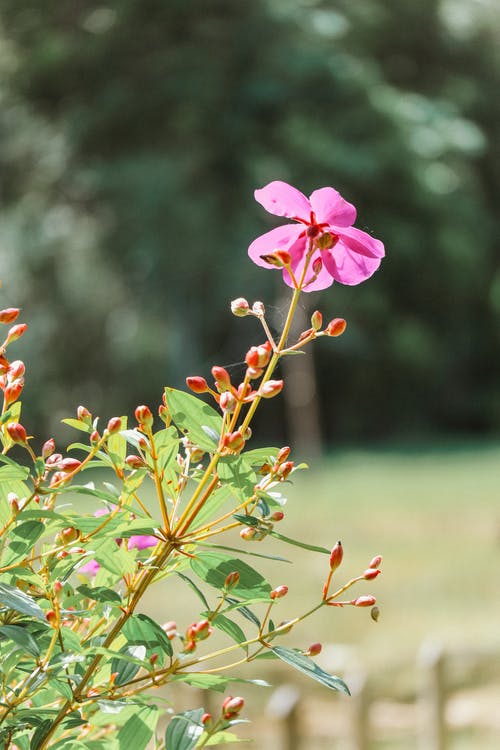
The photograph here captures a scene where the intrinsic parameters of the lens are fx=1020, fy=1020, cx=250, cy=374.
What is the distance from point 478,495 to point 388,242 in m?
3.72

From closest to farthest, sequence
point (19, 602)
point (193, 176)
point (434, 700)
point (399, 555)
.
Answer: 1. point (19, 602)
2. point (434, 700)
3. point (399, 555)
4. point (193, 176)

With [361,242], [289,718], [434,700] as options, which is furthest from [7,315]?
[434,700]

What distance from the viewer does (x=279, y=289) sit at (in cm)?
966

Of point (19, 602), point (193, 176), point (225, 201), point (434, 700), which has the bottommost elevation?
point (225, 201)

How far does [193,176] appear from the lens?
10.3 metres

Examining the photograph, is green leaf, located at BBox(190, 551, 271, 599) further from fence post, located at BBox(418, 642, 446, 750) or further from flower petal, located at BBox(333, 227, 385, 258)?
fence post, located at BBox(418, 642, 446, 750)

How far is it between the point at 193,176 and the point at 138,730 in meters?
10.1

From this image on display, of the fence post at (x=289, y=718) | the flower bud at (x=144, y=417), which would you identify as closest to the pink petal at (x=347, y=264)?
the flower bud at (x=144, y=417)

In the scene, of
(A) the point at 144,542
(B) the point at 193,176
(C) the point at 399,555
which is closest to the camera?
(A) the point at 144,542

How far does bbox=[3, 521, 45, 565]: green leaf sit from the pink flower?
15 cm

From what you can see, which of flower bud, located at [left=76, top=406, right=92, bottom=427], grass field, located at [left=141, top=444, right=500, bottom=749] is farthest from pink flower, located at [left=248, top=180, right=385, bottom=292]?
grass field, located at [left=141, top=444, right=500, bottom=749]

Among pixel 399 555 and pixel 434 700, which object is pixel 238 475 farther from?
pixel 399 555

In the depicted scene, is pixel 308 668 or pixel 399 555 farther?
pixel 399 555

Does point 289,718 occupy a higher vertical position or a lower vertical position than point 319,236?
lower
